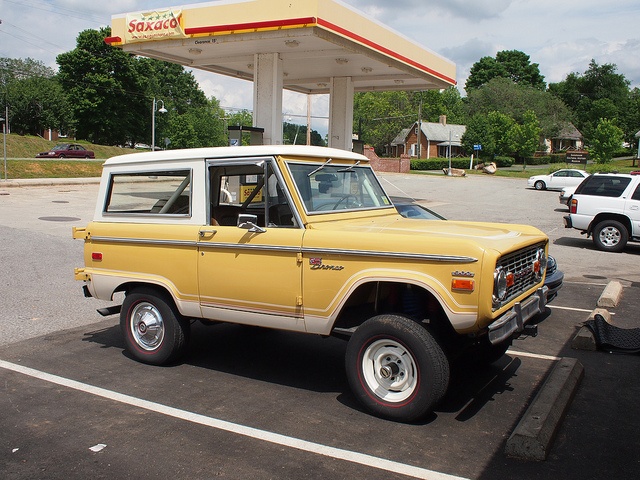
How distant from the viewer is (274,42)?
17.4 meters

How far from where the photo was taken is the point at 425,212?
10.1 m

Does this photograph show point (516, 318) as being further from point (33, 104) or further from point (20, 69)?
point (20, 69)

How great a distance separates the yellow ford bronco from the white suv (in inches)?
422

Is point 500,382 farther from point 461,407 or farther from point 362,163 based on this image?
point 362,163

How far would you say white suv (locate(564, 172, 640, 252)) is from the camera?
1510 centimetres

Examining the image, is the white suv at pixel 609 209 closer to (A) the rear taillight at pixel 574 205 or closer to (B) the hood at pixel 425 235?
(A) the rear taillight at pixel 574 205

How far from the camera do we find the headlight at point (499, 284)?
4582 mm

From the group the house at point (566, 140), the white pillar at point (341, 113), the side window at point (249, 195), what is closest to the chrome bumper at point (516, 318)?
the side window at point (249, 195)

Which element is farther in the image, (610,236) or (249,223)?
(610,236)

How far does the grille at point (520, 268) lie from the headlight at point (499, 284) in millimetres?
65

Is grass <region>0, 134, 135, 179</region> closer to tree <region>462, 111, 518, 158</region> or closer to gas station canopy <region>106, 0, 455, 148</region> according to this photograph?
gas station canopy <region>106, 0, 455, 148</region>

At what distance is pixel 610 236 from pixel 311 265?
12.8 metres

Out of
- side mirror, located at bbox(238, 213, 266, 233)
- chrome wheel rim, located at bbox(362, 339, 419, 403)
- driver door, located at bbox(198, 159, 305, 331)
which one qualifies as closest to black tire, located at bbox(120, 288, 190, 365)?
driver door, located at bbox(198, 159, 305, 331)

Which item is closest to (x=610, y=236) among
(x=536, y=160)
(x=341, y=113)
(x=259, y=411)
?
(x=341, y=113)
